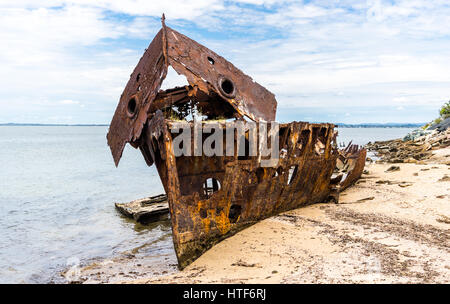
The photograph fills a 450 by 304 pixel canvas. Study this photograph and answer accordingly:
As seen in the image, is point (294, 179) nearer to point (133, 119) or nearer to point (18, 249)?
point (133, 119)

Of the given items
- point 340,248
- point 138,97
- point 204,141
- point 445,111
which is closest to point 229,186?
point 204,141

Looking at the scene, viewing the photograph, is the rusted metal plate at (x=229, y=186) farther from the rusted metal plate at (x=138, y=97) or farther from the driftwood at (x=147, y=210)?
the driftwood at (x=147, y=210)

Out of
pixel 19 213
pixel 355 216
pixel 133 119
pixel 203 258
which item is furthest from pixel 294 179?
pixel 19 213

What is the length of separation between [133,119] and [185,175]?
1367 mm

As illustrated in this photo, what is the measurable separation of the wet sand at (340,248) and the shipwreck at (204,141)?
0.36 m

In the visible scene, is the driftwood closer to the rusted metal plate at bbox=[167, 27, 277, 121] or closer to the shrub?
the rusted metal plate at bbox=[167, 27, 277, 121]

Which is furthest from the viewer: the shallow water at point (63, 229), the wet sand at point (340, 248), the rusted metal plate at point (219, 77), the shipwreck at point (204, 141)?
the shallow water at point (63, 229)

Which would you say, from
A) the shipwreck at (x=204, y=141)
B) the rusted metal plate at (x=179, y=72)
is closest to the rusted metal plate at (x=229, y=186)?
the shipwreck at (x=204, y=141)

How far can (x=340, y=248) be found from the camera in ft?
19.3

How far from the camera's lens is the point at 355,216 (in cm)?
784

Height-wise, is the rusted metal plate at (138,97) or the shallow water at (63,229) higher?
the rusted metal plate at (138,97)

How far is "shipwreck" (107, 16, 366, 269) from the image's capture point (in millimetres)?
5484

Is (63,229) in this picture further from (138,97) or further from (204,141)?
(204,141)

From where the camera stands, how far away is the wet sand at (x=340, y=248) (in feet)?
16.1
